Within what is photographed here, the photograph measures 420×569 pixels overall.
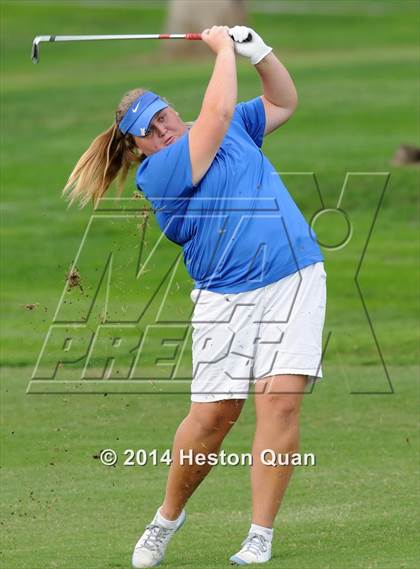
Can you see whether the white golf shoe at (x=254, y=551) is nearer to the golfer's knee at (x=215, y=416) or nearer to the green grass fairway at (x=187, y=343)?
the green grass fairway at (x=187, y=343)

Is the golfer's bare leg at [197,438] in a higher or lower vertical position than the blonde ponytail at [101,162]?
lower

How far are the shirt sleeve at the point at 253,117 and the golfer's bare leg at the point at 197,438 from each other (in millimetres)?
1212

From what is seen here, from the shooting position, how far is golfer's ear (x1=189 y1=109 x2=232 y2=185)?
6.05 meters

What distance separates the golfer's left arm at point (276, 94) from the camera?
669 cm

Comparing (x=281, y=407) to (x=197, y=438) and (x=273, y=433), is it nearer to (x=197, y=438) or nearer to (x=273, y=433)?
(x=273, y=433)

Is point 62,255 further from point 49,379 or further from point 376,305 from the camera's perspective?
point 49,379

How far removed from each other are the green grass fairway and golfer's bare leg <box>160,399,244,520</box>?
30 cm

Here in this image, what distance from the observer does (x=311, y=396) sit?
11.0 m

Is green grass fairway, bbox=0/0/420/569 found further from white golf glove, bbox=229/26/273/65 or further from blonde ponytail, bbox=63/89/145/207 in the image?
white golf glove, bbox=229/26/273/65

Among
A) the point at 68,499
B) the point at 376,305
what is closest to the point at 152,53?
the point at 376,305

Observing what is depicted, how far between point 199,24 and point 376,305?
70.7 feet

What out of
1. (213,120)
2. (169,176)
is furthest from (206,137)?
(169,176)

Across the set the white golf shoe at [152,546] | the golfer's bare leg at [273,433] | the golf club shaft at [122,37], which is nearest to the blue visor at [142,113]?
the golf club shaft at [122,37]

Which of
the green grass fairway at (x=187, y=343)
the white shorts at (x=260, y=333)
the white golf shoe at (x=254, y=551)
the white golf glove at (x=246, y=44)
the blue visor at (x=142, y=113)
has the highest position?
the white golf glove at (x=246, y=44)
